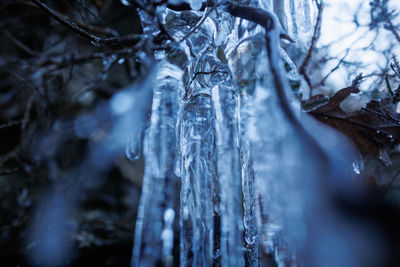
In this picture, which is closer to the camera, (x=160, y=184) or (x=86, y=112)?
(x=160, y=184)

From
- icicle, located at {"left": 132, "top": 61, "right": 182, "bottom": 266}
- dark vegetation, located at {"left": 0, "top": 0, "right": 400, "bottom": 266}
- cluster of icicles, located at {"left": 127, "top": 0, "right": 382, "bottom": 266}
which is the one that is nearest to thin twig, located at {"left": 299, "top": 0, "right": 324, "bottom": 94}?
dark vegetation, located at {"left": 0, "top": 0, "right": 400, "bottom": 266}

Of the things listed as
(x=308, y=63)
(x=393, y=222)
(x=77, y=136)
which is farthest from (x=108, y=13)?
(x=393, y=222)

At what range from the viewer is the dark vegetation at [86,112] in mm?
1029

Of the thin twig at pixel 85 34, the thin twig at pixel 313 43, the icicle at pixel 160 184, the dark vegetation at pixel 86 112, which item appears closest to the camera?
the icicle at pixel 160 184

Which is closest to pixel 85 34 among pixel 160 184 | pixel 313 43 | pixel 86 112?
pixel 160 184

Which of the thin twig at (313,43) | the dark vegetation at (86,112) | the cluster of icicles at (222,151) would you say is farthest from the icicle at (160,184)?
the thin twig at (313,43)

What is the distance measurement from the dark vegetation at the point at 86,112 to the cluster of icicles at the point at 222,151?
0.11 m

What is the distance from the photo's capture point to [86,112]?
2330 millimetres

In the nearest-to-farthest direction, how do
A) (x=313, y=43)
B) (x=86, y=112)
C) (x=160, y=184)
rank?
1. (x=160, y=184)
2. (x=313, y=43)
3. (x=86, y=112)

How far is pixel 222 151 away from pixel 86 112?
1.92 m

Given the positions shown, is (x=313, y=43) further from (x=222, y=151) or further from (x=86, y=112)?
(x=86, y=112)

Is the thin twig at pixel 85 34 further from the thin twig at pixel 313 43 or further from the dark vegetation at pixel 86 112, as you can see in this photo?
the thin twig at pixel 313 43

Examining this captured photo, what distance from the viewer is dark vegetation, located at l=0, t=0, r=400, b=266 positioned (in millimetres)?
1029

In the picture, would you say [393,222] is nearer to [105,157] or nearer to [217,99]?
[217,99]
